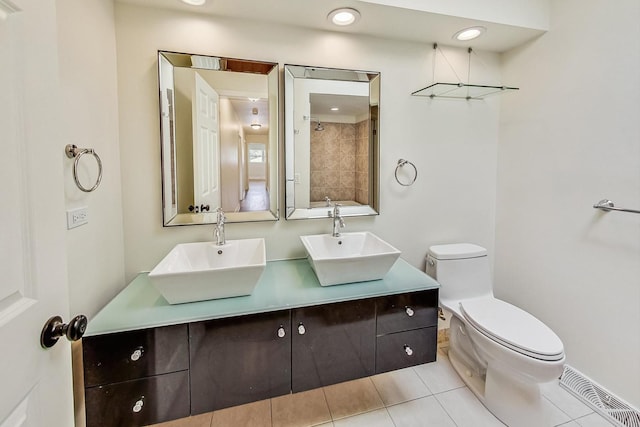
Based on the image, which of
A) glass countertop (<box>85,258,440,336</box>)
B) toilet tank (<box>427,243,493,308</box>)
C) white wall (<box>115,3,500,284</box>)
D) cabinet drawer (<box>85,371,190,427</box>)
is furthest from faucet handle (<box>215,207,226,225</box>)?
toilet tank (<box>427,243,493,308</box>)

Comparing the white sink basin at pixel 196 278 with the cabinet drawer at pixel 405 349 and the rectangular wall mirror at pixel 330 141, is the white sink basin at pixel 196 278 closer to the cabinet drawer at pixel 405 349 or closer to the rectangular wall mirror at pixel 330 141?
the rectangular wall mirror at pixel 330 141

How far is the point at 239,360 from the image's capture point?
1.24 metres

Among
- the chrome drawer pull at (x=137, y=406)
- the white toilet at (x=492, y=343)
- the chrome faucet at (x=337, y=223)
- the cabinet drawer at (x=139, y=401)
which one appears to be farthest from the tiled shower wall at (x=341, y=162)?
the chrome drawer pull at (x=137, y=406)

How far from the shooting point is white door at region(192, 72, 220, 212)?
169cm

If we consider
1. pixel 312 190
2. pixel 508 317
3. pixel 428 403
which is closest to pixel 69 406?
pixel 312 190

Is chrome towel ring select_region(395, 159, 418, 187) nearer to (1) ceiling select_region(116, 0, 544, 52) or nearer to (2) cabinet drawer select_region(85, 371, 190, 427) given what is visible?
(1) ceiling select_region(116, 0, 544, 52)

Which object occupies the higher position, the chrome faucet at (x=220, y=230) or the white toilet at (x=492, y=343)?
the chrome faucet at (x=220, y=230)

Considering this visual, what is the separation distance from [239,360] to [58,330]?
0.73m

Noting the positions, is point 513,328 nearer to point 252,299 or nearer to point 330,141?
point 252,299

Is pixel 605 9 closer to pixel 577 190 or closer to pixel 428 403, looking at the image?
pixel 577 190

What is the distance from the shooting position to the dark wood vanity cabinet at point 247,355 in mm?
1121

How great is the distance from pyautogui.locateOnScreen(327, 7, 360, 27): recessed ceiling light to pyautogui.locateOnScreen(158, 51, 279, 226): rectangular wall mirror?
45 centimetres

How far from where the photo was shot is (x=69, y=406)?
0.76 metres

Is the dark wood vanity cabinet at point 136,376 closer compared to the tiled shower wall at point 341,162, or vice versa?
the dark wood vanity cabinet at point 136,376
